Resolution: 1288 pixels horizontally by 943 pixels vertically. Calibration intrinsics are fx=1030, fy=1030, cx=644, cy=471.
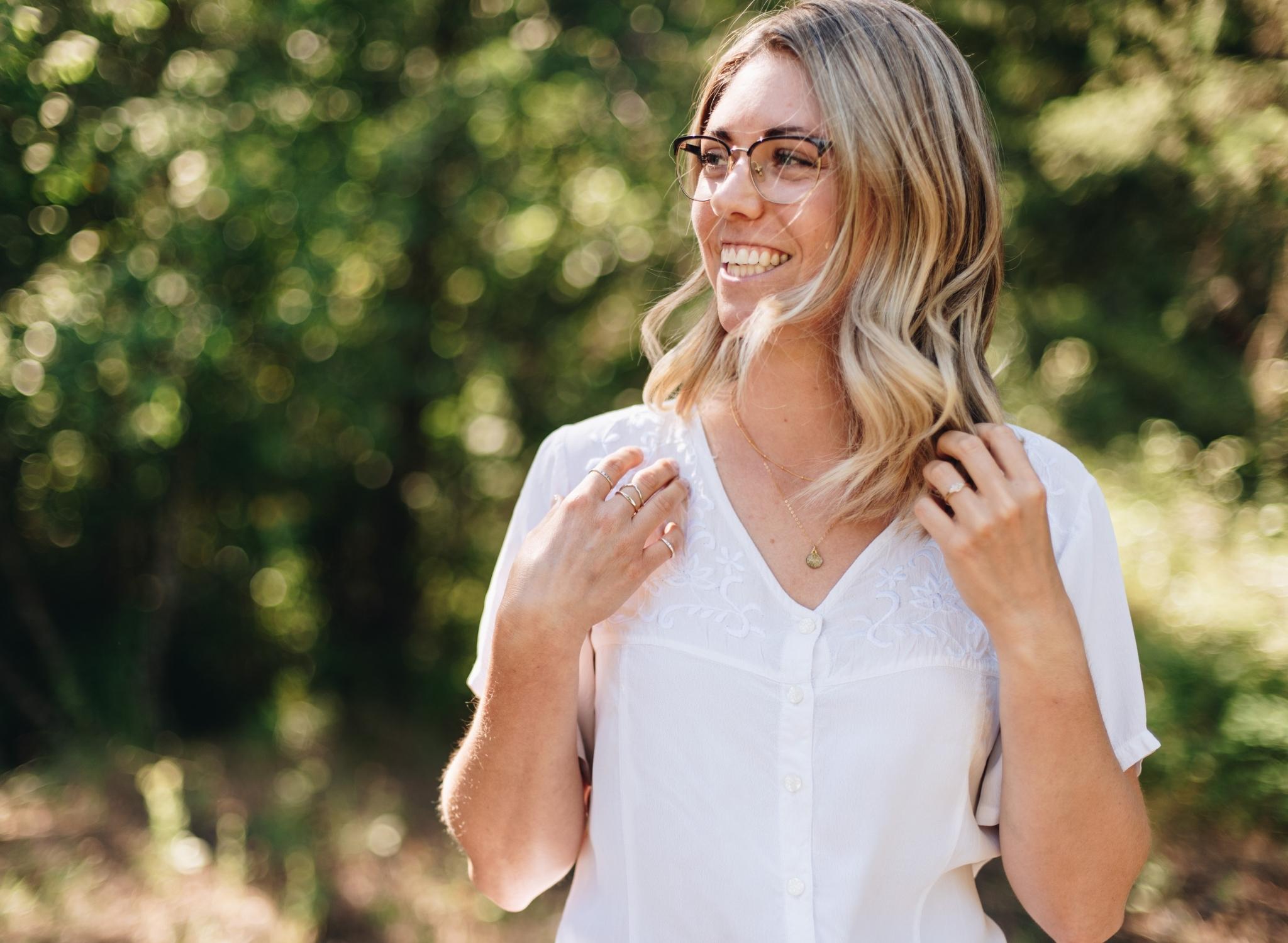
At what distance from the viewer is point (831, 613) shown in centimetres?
151

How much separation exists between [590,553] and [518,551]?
173mm

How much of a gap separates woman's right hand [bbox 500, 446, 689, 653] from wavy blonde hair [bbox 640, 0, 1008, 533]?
0.24 m

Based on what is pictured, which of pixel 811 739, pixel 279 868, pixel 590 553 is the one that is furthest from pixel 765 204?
pixel 279 868

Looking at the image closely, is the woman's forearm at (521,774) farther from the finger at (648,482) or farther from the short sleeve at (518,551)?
the finger at (648,482)

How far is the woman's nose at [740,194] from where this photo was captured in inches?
61.6

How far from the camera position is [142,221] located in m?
3.65

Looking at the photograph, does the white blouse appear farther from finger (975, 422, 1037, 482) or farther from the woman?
finger (975, 422, 1037, 482)

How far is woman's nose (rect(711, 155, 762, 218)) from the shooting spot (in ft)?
5.13

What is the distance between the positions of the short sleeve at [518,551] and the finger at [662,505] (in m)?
0.20

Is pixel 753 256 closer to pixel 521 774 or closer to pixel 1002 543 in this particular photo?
pixel 1002 543

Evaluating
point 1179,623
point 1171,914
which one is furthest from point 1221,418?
point 1171,914

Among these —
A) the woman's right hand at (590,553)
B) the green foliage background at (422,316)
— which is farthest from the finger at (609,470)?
the green foliage background at (422,316)

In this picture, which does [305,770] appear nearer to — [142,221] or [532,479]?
[142,221]

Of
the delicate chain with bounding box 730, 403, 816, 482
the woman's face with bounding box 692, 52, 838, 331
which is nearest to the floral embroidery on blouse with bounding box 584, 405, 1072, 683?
the delicate chain with bounding box 730, 403, 816, 482
